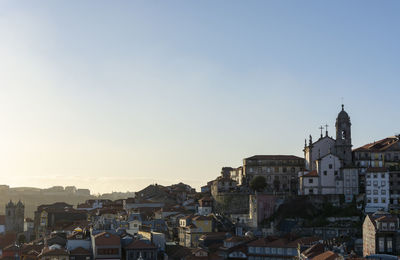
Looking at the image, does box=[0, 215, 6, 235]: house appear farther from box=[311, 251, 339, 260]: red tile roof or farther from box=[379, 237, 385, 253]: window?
box=[379, 237, 385, 253]: window

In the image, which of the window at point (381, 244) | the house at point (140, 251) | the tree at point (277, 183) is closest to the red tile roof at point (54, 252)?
the house at point (140, 251)

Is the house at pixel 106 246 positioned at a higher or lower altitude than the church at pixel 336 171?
lower

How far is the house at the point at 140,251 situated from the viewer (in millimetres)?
80375

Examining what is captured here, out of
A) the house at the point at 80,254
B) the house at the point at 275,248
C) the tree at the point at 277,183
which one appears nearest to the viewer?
the house at the point at 80,254

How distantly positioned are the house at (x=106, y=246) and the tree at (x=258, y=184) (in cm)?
3269

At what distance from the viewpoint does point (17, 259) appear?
8462 cm

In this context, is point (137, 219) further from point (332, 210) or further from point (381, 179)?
point (381, 179)

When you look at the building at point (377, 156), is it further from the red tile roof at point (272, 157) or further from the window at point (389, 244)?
the window at point (389, 244)

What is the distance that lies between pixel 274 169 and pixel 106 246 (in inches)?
1648

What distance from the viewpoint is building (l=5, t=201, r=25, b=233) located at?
134125 millimetres

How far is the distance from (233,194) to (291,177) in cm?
1270

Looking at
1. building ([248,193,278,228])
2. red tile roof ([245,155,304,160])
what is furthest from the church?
red tile roof ([245,155,304,160])

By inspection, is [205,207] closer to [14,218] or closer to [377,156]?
[377,156]

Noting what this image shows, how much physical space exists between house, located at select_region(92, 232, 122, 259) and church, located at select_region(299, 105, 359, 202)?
34199 millimetres
